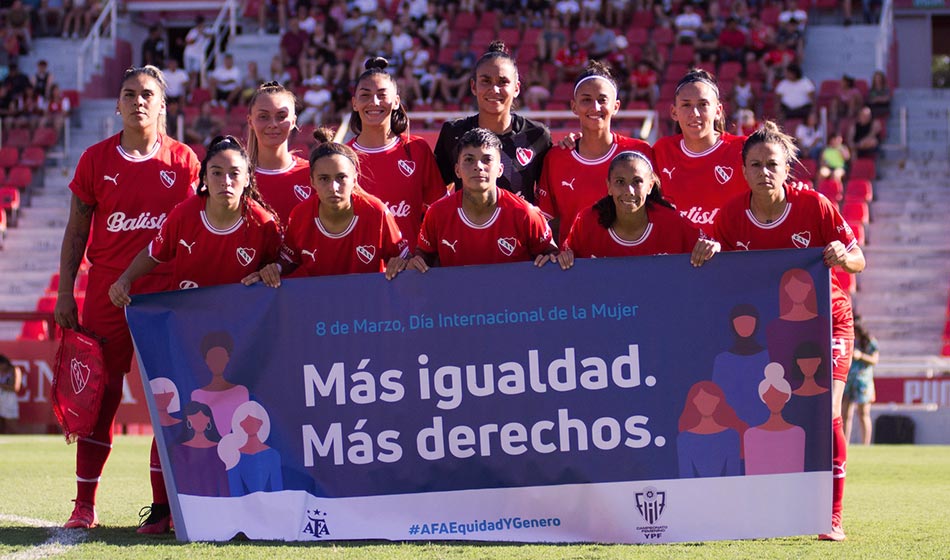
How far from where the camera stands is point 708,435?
5445 millimetres

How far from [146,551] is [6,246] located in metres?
14.8

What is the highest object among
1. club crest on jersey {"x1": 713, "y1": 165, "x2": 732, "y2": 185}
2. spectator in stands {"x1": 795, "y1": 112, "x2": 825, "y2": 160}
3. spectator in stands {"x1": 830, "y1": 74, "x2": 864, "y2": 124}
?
spectator in stands {"x1": 830, "y1": 74, "x2": 864, "y2": 124}

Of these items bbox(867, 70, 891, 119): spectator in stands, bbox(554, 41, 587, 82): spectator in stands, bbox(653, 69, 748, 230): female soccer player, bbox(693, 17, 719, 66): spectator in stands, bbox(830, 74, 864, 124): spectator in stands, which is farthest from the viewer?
bbox(693, 17, 719, 66): spectator in stands

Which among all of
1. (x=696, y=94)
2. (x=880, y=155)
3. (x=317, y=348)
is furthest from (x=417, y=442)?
(x=880, y=155)

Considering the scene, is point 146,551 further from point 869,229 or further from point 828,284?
point 869,229

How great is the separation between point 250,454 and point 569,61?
46.1 ft

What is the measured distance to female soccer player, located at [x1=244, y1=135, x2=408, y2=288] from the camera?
5.85 m

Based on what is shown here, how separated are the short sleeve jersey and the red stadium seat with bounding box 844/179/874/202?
35.1 feet

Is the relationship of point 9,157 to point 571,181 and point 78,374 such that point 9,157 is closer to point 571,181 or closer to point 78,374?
point 78,374

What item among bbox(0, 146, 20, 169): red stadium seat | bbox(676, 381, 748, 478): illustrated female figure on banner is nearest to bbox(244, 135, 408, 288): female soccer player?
→ bbox(676, 381, 748, 478): illustrated female figure on banner

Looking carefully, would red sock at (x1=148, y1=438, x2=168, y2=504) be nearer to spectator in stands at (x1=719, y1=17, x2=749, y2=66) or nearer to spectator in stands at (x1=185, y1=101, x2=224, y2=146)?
spectator in stands at (x1=185, y1=101, x2=224, y2=146)

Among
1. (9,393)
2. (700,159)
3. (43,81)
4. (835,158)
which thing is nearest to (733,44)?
(835,158)

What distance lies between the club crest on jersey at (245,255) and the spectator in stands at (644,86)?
12676 millimetres

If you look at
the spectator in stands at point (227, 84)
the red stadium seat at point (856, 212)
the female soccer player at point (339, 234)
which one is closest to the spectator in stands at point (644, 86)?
the red stadium seat at point (856, 212)
